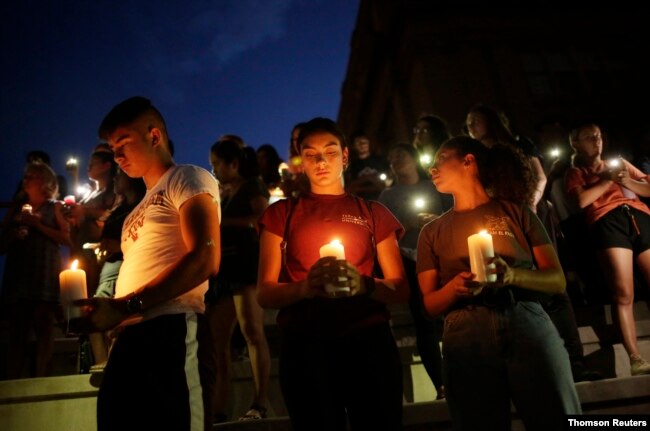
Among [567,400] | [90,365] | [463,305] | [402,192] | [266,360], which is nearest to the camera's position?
[567,400]

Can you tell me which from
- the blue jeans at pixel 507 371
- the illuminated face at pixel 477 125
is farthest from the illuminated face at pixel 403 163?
the blue jeans at pixel 507 371

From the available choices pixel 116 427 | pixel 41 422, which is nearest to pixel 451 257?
pixel 116 427

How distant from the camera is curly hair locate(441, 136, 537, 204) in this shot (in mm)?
2645

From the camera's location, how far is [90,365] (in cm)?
371

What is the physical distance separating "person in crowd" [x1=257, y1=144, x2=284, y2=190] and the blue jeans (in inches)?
165

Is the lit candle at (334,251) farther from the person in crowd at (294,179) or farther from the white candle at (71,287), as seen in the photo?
the person in crowd at (294,179)

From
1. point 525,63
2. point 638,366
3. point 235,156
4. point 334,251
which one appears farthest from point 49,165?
point 525,63

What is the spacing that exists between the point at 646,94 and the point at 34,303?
20431mm

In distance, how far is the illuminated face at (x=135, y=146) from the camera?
2262mm

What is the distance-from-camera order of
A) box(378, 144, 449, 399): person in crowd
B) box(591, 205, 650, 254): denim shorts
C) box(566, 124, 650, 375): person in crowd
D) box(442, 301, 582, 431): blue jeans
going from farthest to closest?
box(591, 205, 650, 254): denim shorts → box(566, 124, 650, 375): person in crowd → box(378, 144, 449, 399): person in crowd → box(442, 301, 582, 431): blue jeans

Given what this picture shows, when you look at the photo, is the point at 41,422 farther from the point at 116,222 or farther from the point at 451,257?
the point at 451,257

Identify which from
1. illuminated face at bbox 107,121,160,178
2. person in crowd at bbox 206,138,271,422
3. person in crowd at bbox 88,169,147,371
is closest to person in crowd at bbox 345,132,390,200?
person in crowd at bbox 206,138,271,422

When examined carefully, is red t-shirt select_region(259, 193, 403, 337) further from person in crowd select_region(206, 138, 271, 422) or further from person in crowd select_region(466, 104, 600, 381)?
person in crowd select_region(466, 104, 600, 381)

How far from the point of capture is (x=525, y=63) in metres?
17.9
